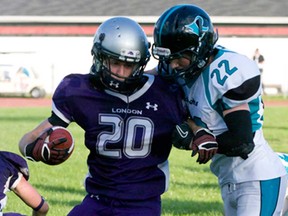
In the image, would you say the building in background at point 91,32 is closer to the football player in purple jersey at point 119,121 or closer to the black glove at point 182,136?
the football player in purple jersey at point 119,121

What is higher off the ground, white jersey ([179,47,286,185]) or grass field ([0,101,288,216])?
white jersey ([179,47,286,185])

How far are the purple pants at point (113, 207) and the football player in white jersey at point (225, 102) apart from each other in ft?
1.26

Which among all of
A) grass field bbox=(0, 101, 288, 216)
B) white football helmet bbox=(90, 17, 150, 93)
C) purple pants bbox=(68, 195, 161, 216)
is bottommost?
grass field bbox=(0, 101, 288, 216)

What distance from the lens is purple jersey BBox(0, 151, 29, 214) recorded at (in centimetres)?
426

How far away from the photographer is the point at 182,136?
3.82 metres

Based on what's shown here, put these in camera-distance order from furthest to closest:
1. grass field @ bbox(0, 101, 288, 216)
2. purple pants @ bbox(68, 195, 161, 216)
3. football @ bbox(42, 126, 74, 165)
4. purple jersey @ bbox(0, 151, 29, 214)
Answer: grass field @ bbox(0, 101, 288, 216)
purple jersey @ bbox(0, 151, 29, 214)
purple pants @ bbox(68, 195, 161, 216)
football @ bbox(42, 126, 74, 165)

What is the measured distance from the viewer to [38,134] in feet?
12.8

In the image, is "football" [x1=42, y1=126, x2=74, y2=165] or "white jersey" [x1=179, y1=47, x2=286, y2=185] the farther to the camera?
"white jersey" [x1=179, y1=47, x2=286, y2=185]

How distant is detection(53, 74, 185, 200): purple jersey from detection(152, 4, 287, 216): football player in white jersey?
0.18 meters

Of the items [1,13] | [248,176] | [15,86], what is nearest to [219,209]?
[248,176]

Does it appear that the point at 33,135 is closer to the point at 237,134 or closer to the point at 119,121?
the point at 119,121

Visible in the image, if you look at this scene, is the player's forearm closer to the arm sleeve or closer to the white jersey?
the white jersey

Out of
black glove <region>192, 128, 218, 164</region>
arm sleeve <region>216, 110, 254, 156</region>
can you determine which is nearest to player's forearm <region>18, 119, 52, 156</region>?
black glove <region>192, 128, 218, 164</region>

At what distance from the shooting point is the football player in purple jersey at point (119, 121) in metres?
3.88
